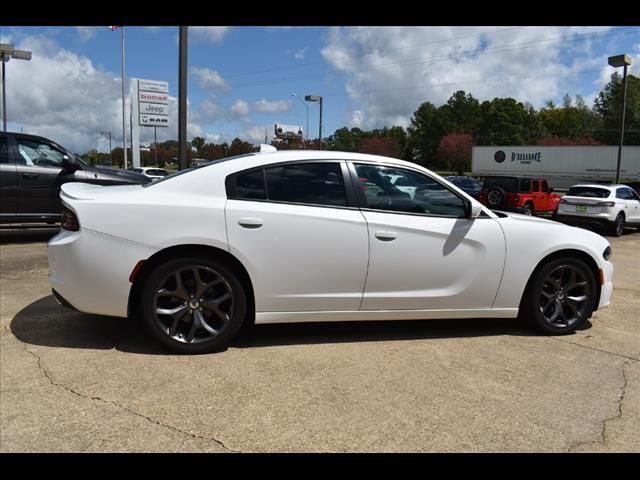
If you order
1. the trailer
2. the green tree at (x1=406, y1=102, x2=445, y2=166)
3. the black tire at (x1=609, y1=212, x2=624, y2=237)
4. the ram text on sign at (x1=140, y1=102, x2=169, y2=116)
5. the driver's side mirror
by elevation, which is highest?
the green tree at (x1=406, y1=102, x2=445, y2=166)

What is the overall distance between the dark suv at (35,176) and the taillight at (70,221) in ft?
16.2

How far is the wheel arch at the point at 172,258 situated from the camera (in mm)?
3666

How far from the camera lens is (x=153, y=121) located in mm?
29219

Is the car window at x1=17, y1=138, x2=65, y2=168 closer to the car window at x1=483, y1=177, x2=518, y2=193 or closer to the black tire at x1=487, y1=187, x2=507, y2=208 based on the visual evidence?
the black tire at x1=487, y1=187, x2=507, y2=208

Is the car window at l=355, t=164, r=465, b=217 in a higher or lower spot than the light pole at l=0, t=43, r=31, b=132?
lower

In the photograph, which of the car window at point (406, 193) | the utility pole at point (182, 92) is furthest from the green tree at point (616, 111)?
the car window at point (406, 193)

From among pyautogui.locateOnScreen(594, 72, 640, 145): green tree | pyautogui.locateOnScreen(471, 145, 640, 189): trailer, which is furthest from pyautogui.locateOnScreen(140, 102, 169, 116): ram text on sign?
pyautogui.locateOnScreen(594, 72, 640, 145): green tree

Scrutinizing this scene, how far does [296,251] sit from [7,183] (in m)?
6.49

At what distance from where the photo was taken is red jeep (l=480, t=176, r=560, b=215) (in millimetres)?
18312

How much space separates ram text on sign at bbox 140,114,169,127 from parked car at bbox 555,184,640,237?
22435 mm

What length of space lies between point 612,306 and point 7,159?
28.8 ft

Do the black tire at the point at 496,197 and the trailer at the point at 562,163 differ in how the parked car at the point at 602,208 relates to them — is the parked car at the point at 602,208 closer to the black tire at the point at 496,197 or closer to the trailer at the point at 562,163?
the black tire at the point at 496,197

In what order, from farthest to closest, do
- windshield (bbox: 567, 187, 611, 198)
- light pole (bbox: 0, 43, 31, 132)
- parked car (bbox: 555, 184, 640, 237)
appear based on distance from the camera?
1. light pole (bbox: 0, 43, 31, 132)
2. windshield (bbox: 567, 187, 611, 198)
3. parked car (bbox: 555, 184, 640, 237)
